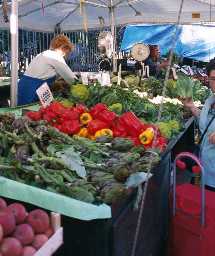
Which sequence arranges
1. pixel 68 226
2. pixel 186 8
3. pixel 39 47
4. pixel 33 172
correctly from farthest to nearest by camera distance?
pixel 39 47 < pixel 186 8 < pixel 33 172 < pixel 68 226

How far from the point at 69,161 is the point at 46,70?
12.8 feet

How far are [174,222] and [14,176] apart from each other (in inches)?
59.0

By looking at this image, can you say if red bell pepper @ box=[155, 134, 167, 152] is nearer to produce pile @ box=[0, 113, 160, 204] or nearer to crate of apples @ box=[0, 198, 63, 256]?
produce pile @ box=[0, 113, 160, 204]

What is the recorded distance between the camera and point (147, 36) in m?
18.3

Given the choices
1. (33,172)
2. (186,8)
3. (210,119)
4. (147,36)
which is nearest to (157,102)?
(210,119)

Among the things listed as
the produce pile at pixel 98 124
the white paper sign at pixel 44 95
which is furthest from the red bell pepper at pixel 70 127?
the white paper sign at pixel 44 95

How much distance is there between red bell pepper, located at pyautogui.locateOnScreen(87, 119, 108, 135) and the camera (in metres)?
4.14

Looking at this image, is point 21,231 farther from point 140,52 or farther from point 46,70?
point 140,52

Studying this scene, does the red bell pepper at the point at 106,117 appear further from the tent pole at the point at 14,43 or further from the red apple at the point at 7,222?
the red apple at the point at 7,222

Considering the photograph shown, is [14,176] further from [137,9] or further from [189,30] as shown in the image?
[189,30]

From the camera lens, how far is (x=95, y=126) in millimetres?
4148

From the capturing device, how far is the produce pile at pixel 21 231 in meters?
1.95

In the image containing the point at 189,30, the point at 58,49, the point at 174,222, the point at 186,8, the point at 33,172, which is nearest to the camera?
the point at 33,172

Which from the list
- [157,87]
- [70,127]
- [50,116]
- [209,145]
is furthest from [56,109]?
[157,87]
